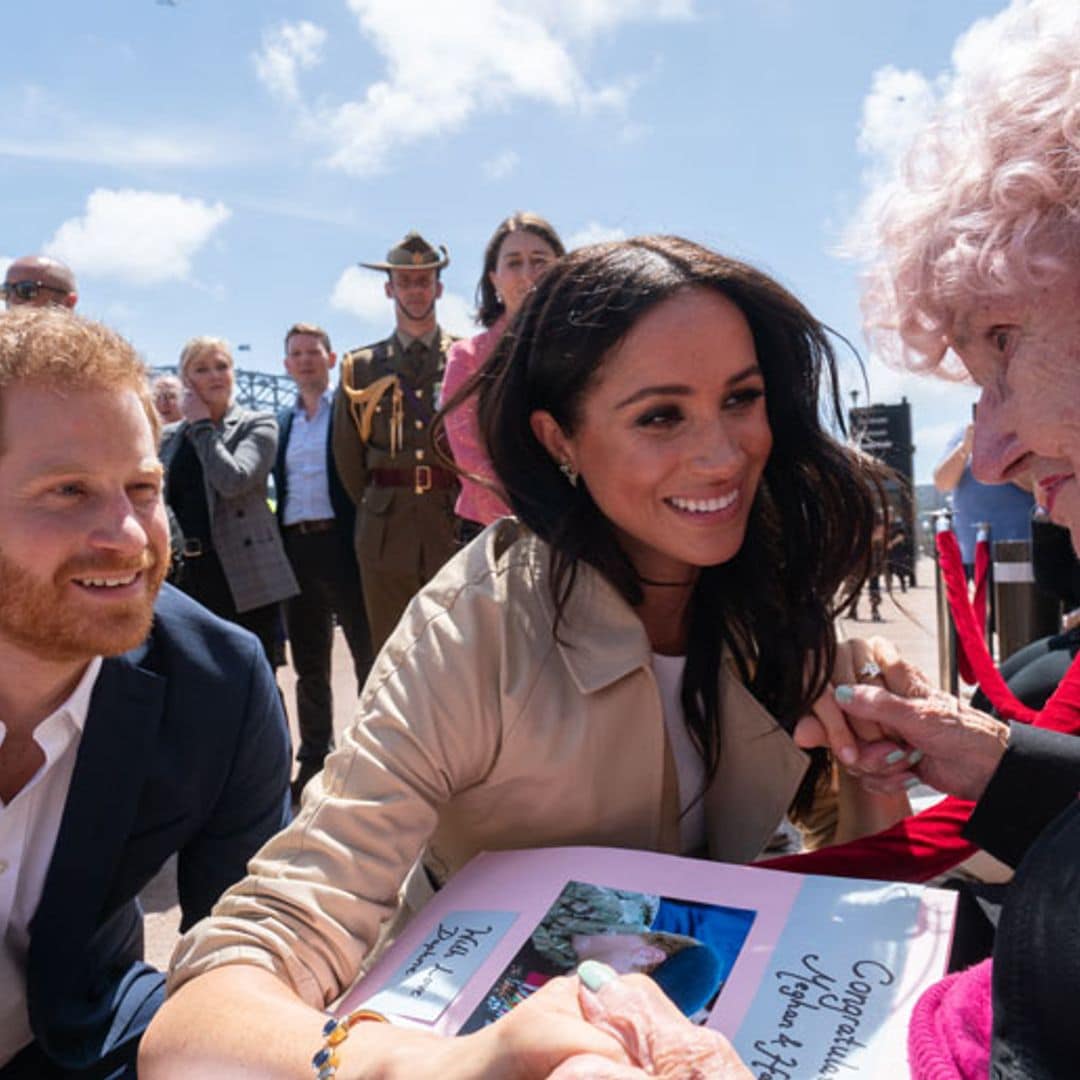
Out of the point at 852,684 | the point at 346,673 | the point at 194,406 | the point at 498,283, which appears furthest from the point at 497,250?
the point at 346,673

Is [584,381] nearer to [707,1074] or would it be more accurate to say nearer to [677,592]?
[677,592]

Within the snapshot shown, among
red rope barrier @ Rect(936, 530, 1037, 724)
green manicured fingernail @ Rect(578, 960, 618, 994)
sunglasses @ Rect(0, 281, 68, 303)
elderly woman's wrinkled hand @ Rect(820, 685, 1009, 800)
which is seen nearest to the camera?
green manicured fingernail @ Rect(578, 960, 618, 994)

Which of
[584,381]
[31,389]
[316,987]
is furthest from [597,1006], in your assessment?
[31,389]

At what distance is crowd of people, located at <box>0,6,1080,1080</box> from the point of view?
125 cm

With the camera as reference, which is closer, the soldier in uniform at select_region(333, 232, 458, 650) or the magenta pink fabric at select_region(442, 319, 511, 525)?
the magenta pink fabric at select_region(442, 319, 511, 525)

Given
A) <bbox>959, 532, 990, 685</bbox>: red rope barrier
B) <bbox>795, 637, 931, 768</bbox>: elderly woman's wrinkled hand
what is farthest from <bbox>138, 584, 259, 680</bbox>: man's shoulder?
<bbox>959, 532, 990, 685</bbox>: red rope barrier

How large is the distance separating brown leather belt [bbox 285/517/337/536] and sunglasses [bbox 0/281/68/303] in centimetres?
165

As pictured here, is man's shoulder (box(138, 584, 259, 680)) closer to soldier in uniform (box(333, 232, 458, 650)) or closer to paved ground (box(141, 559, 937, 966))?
paved ground (box(141, 559, 937, 966))

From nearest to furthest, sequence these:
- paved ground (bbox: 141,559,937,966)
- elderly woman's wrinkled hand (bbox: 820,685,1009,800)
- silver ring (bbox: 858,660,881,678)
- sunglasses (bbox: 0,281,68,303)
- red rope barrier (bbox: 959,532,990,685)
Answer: elderly woman's wrinkled hand (bbox: 820,685,1009,800) → silver ring (bbox: 858,660,881,678) → red rope barrier (bbox: 959,532,990,685) → paved ground (bbox: 141,559,937,966) → sunglasses (bbox: 0,281,68,303)

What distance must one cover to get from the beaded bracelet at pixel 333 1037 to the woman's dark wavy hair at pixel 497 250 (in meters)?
3.23

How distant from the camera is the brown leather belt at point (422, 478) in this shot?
4801mm

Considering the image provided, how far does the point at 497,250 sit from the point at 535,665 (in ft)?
9.50

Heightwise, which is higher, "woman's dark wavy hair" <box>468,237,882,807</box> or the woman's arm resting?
"woman's dark wavy hair" <box>468,237,882,807</box>

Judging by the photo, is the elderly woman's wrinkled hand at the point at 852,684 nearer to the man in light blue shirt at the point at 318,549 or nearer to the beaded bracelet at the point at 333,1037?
the beaded bracelet at the point at 333,1037
